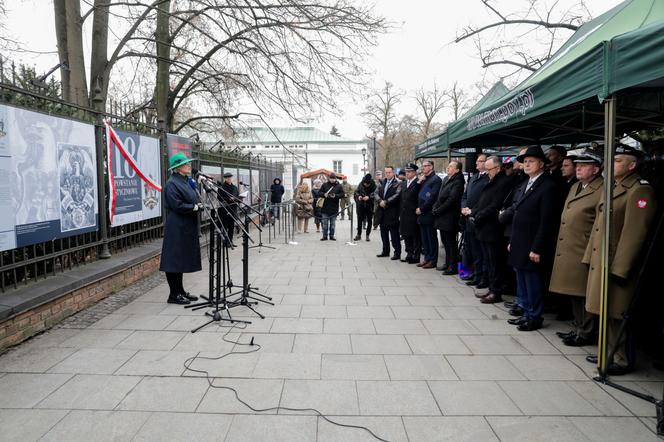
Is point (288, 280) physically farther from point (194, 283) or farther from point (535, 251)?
point (535, 251)

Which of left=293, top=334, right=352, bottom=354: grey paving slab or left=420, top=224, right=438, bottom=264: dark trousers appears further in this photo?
left=420, top=224, right=438, bottom=264: dark trousers

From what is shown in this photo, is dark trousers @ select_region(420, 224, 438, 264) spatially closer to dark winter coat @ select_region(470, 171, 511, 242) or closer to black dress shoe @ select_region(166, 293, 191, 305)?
dark winter coat @ select_region(470, 171, 511, 242)

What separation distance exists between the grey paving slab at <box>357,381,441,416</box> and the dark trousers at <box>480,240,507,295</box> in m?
3.02

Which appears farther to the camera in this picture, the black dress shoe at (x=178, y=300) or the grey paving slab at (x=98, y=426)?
the black dress shoe at (x=178, y=300)

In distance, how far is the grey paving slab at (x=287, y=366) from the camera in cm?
378

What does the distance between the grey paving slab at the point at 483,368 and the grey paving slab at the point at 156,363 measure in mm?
2385

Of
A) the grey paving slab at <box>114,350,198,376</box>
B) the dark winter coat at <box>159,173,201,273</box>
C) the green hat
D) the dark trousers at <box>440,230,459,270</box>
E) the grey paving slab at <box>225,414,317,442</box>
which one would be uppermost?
the green hat

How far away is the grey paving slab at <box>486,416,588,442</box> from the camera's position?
2867mm

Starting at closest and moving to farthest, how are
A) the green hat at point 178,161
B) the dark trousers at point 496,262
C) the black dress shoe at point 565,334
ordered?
the black dress shoe at point 565,334, the green hat at point 178,161, the dark trousers at point 496,262

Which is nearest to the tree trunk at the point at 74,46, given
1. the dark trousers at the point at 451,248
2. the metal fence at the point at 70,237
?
the metal fence at the point at 70,237

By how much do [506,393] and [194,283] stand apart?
5.24 m

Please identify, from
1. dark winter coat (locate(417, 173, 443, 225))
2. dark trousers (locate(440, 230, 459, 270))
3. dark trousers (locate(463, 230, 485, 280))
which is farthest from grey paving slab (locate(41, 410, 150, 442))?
dark winter coat (locate(417, 173, 443, 225))

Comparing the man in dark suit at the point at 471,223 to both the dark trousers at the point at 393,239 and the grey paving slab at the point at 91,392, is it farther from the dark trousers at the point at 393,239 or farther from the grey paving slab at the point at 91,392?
the grey paving slab at the point at 91,392

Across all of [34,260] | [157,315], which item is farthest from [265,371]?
[34,260]
